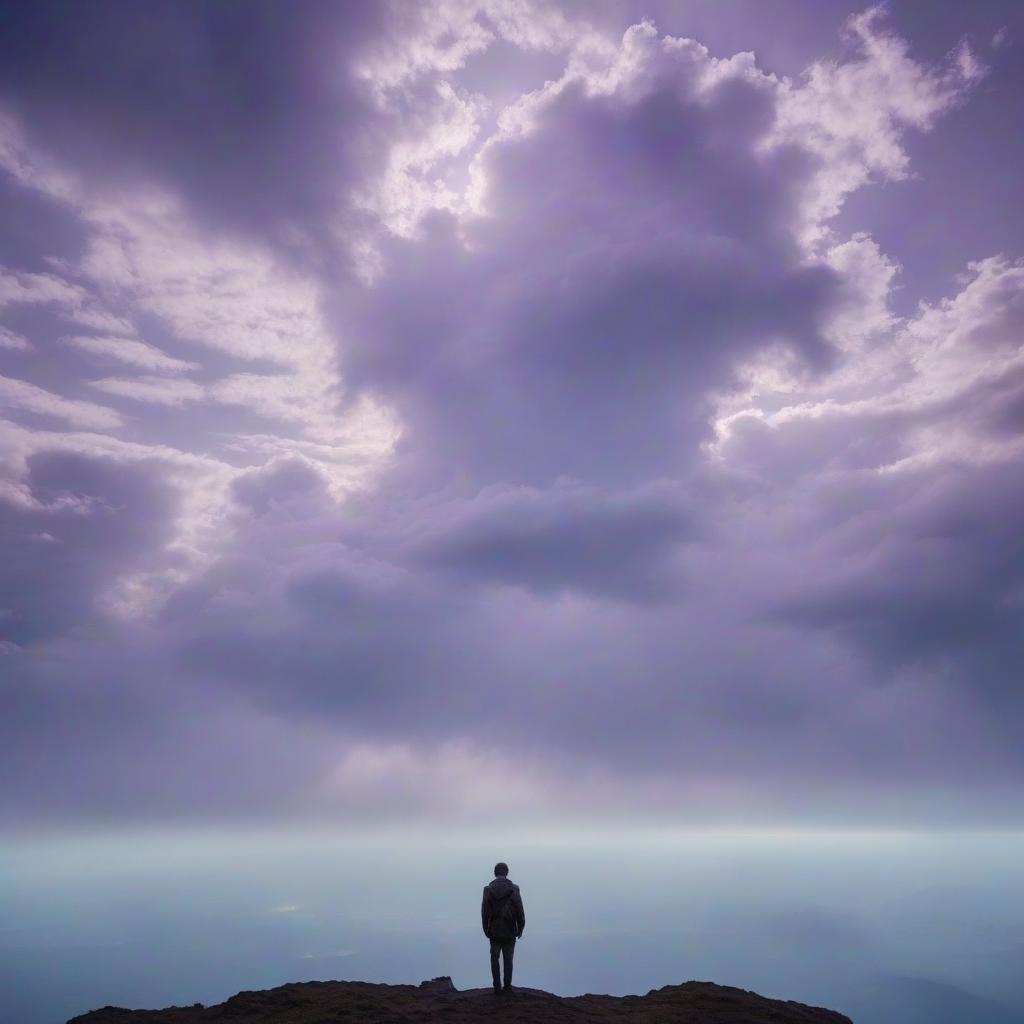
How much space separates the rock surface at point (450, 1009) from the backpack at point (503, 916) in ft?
5.36

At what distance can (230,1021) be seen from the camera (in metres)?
16.8

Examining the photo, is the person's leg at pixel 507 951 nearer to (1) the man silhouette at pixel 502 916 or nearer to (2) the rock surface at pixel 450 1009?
(1) the man silhouette at pixel 502 916

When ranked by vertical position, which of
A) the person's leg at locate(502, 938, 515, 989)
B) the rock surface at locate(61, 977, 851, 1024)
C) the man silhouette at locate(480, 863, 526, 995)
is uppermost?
the man silhouette at locate(480, 863, 526, 995)

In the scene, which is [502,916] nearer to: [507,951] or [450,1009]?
[507,951]

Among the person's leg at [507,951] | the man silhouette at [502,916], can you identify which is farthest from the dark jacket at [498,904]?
the person's leg at [507,951]

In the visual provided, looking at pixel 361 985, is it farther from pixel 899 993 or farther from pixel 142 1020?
pixel 899 993

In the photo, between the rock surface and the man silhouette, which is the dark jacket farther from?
the rock surface

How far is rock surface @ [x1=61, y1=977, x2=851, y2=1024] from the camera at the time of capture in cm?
1648

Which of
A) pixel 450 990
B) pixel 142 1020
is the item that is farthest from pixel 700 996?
pixel 142 1020

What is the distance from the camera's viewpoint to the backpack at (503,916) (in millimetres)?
18906

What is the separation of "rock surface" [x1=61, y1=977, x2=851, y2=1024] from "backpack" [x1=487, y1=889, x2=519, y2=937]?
64.4 inches

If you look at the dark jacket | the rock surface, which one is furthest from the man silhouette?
the rock surface

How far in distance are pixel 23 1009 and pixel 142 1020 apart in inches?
9787

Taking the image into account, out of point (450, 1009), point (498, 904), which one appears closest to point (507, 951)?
point (498, 904)
